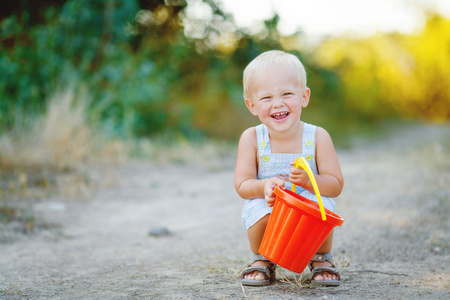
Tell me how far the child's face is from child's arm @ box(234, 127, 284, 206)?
0.15m

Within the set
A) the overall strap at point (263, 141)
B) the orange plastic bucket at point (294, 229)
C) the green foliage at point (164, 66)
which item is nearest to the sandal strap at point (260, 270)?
the orange plastic bucket at point (294, 229)

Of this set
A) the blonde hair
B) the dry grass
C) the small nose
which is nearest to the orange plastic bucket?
the small nose

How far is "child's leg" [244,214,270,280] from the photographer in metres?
2.00

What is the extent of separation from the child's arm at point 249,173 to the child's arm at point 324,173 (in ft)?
0.41

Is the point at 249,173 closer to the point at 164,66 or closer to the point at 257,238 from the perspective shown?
the point at 257,238

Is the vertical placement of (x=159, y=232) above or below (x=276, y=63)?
below

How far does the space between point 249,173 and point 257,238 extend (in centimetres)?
30

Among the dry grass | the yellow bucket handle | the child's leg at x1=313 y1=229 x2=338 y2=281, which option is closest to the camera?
the yellow bucket handle

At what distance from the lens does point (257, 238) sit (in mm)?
2055

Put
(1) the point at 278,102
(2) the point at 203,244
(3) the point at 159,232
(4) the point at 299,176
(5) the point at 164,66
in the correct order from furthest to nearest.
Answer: (5) the point at 164,66
(3) the point at 159,232
(2) the point at 203,244
(1) the point at 278,102
(4) the point at 299,176

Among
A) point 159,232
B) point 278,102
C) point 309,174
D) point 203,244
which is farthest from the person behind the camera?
point 159,232

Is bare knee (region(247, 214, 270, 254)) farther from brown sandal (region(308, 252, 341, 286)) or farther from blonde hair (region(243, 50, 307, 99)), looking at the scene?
blonde hair (region(243, 50, 307, 99))

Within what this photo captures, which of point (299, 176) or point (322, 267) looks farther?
point (322, 267)

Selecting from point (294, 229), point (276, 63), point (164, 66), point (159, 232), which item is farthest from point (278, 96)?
point (164, 66)
